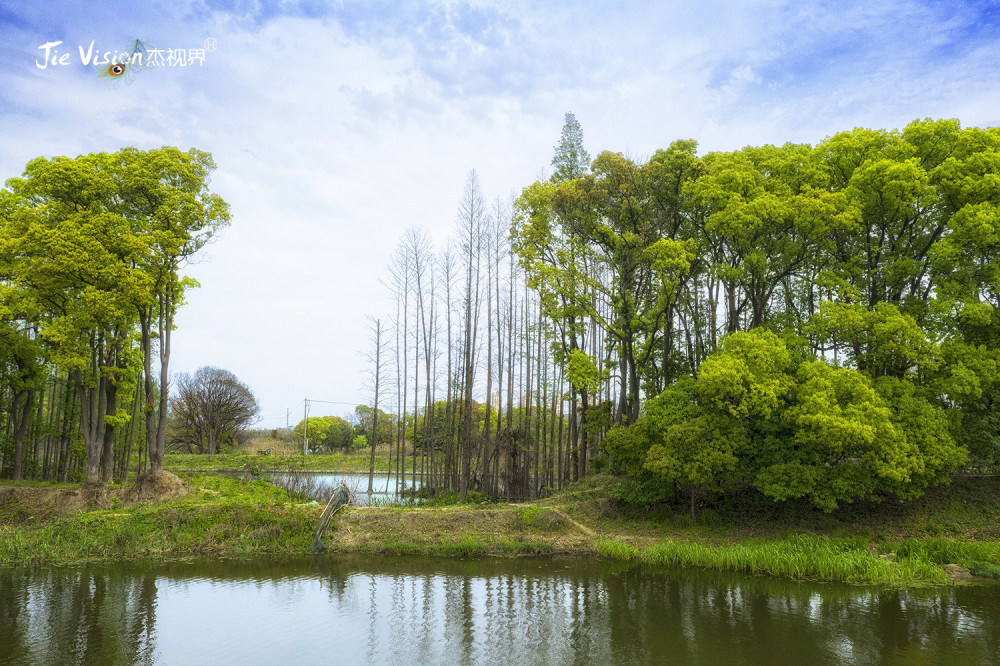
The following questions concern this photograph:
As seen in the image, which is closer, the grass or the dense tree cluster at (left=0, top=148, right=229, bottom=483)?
the dense tree cluster at (left=0, top=148, right=229, bottom=483)

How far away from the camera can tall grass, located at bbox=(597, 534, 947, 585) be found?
13.3 meters

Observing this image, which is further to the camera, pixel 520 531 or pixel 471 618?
pixel 520 531

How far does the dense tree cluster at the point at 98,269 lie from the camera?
18.8 m

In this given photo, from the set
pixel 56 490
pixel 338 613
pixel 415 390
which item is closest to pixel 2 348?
pixel 56 490

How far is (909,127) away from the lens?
18.6m

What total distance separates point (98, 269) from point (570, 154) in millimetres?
18192

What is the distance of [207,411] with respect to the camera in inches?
1809

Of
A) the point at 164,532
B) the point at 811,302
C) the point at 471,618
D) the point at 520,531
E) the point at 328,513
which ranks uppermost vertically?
the point at 811,302

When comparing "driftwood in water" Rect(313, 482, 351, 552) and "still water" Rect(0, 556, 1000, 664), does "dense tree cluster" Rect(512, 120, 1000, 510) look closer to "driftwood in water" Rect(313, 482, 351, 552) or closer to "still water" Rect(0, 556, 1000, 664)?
"still water" Rect(0, 556, 1000, 664)

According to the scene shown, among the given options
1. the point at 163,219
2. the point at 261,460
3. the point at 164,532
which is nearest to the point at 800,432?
the point at 164,532

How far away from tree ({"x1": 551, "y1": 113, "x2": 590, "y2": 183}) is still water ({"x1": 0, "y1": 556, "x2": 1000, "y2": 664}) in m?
16.7

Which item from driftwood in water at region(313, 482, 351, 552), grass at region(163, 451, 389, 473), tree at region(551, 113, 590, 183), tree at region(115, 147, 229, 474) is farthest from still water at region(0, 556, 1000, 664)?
grass at region(163, 451, 389, 473)

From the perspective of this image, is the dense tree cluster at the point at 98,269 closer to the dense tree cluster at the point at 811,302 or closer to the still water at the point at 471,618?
the still water at the point at 471,618

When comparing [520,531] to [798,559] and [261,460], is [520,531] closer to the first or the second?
[798,559]
